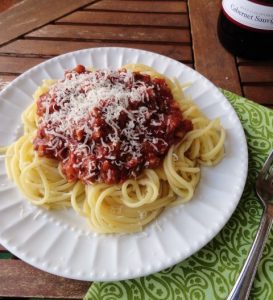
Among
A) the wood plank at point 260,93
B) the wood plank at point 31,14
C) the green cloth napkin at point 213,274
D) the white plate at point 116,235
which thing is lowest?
the green cloth napkin at point 213,274

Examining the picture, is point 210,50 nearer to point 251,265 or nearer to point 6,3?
point 251,265

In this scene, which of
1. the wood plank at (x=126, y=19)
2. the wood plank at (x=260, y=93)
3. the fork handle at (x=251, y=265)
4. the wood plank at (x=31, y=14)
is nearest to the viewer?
the fork handle at (x=251, y=265)

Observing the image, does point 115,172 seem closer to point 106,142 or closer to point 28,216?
point 106,142

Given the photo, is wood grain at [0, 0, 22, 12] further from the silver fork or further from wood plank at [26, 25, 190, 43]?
the silver fork

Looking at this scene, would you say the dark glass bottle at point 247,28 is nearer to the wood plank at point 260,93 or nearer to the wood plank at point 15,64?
the wood plank at point 260,93

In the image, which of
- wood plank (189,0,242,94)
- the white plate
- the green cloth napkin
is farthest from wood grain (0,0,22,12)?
the green cloth napkin

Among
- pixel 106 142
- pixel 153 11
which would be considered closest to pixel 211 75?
pixel 153 11

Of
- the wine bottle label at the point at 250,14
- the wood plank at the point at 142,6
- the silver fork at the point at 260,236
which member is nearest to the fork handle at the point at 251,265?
the silver fork at the point at 260,236
